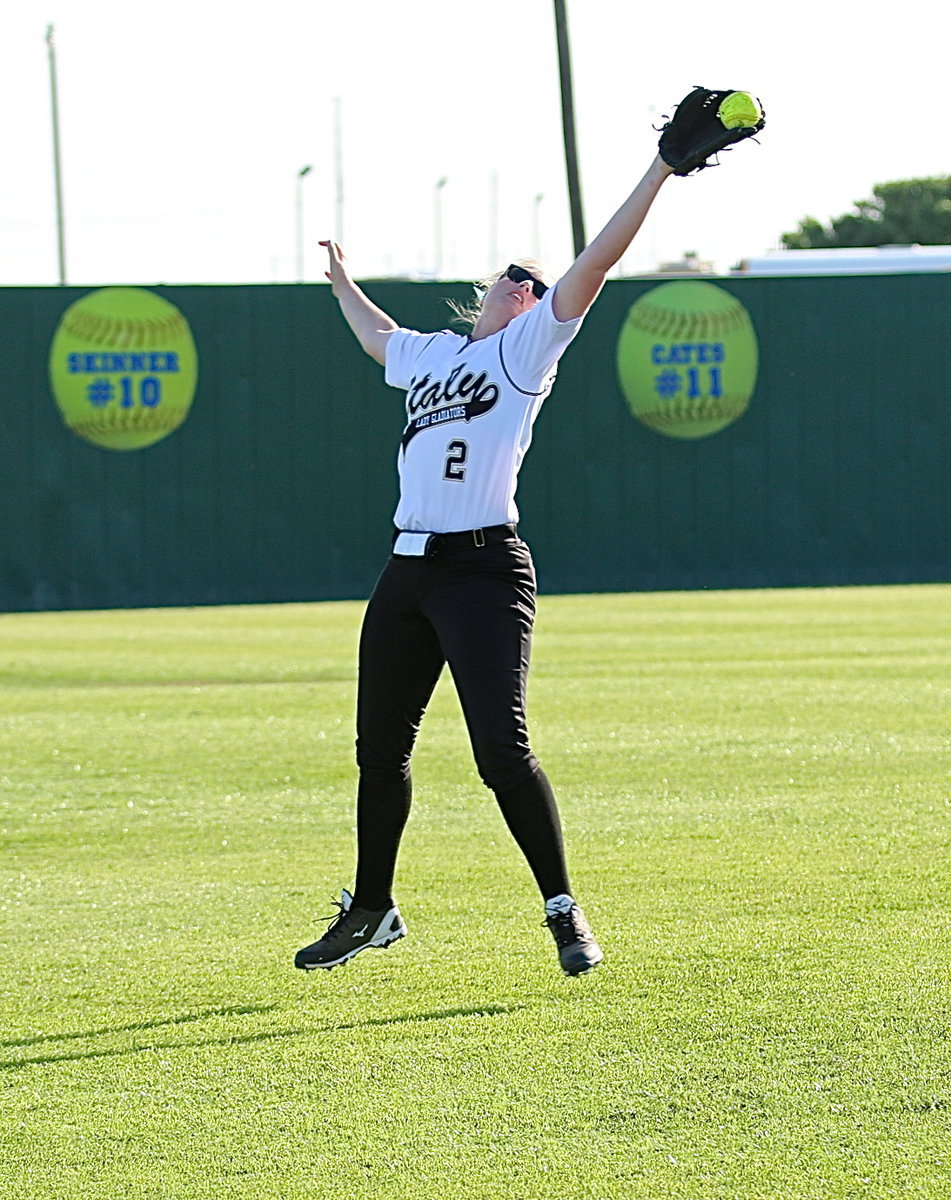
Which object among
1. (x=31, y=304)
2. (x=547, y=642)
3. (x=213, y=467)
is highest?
(x=31, y=304)

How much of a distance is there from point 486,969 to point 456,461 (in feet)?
4.42

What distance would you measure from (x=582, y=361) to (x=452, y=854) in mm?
13066

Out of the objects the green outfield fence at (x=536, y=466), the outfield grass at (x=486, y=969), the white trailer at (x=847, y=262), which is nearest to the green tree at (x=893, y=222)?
the white trailer at (x=847, y=262)

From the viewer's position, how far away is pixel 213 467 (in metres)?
18.3

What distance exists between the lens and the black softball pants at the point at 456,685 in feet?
14.9

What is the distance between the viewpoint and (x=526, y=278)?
15.9 feet

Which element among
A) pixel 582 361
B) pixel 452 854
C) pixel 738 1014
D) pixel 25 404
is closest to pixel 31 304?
pixel 25 404

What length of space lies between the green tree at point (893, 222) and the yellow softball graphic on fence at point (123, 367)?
57.5m

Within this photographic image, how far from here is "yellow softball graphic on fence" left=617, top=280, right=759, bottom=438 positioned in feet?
62.1

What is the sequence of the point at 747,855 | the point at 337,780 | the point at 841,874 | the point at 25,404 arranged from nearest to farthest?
the point at 841,874 → the point at 747,855 → the point at 337,780 → the point at 25,404

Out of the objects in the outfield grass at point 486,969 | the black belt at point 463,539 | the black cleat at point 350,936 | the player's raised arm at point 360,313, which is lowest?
the outfield grass at point 486,969

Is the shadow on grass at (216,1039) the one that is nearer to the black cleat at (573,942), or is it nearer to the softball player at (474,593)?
the black cleat at (573,942)

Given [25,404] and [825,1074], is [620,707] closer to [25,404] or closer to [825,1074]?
[825,1074]

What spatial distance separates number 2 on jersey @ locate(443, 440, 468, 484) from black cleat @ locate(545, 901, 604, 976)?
114 cm
